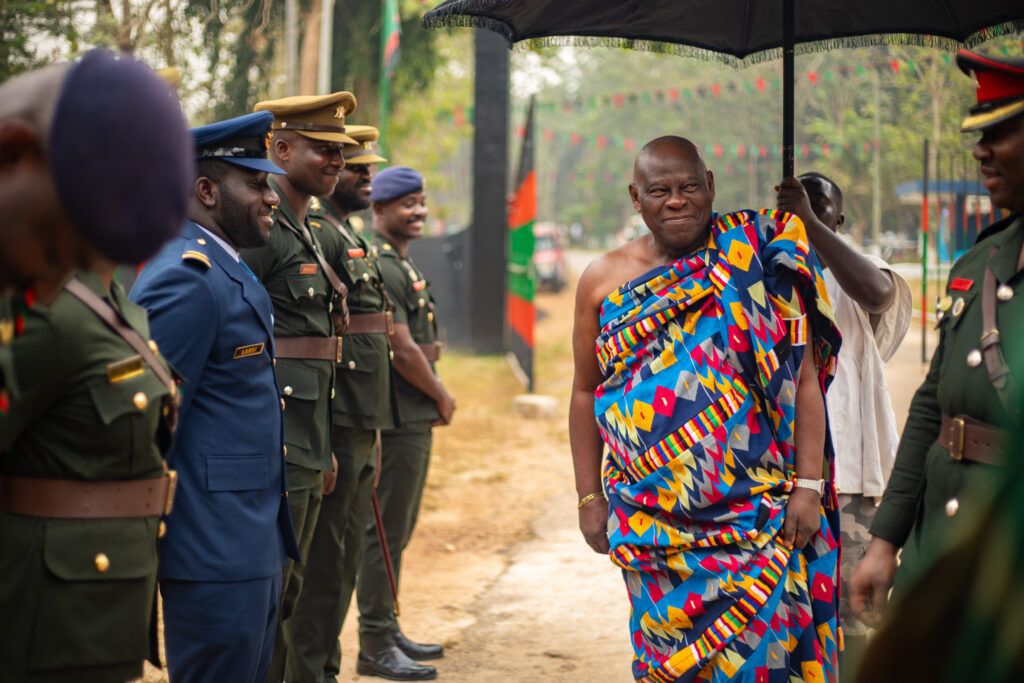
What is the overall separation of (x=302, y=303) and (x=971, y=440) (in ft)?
7.66

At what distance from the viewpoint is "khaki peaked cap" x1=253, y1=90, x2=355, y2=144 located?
12.5 ft

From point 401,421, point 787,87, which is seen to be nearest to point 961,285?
point 787,87

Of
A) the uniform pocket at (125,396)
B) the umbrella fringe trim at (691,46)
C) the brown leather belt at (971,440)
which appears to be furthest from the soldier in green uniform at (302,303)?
the brown leather belt at (971,440)

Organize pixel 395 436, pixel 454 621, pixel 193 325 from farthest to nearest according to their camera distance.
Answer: pixel 454 621 < pixel 395 436 < pixel 193 325

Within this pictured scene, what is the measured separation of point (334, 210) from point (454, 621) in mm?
2380

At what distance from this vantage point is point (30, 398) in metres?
1.82

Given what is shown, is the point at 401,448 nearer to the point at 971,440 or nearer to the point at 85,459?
the point at 85,459

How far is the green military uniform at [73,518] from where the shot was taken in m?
1.88

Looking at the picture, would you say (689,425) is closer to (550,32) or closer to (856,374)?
(856,374)

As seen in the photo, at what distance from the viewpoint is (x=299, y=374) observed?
3607mm

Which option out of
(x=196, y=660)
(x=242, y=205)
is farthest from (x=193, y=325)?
(x=196, y=660)

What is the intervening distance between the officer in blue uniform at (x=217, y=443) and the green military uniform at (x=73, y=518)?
0.49m

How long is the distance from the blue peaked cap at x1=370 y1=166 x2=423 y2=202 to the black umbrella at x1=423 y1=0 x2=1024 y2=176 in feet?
4.55

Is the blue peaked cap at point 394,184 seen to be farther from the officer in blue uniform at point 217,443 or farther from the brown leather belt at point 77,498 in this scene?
the brown leather belt at point 77,498
